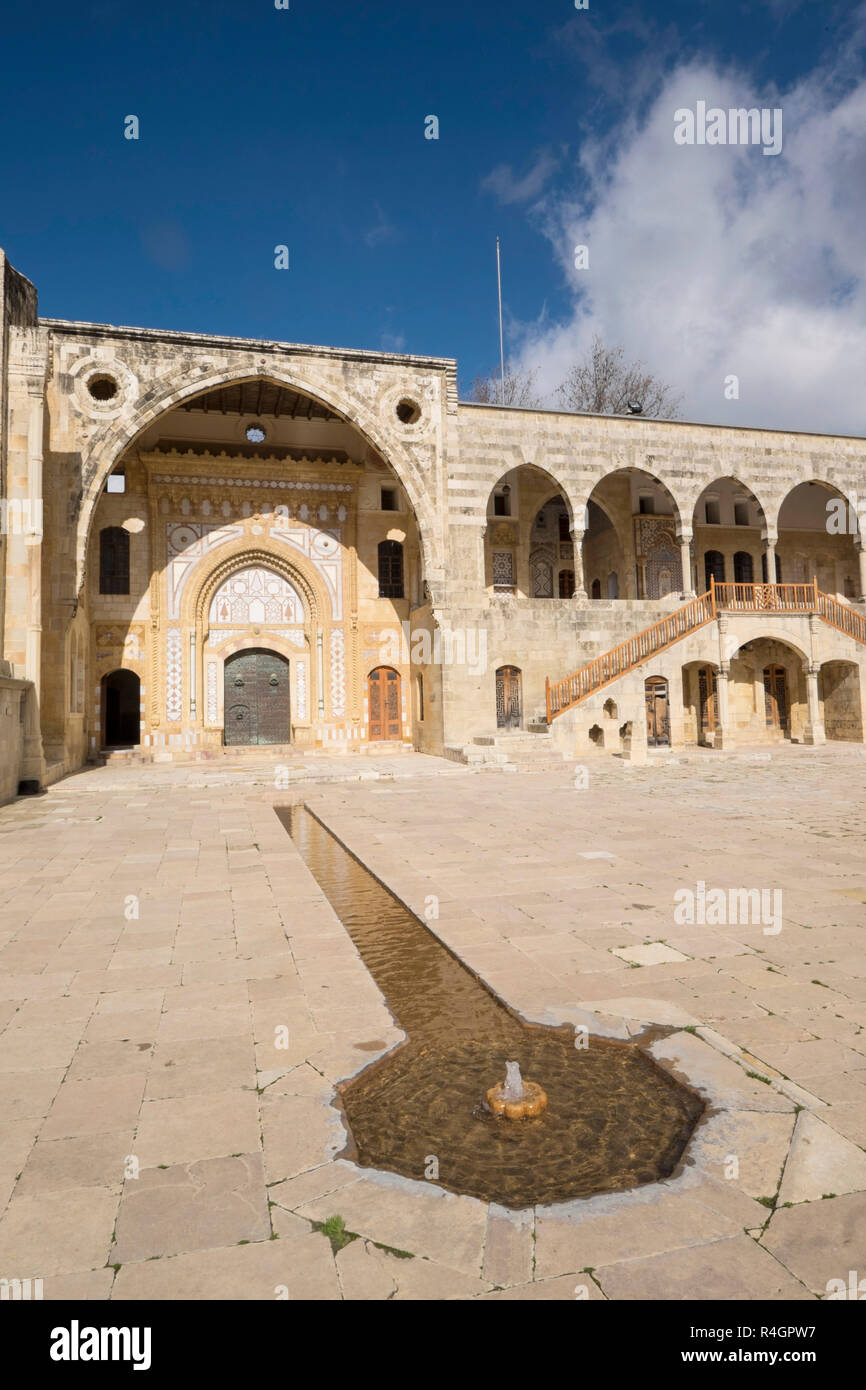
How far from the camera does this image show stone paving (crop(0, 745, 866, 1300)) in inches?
85.5

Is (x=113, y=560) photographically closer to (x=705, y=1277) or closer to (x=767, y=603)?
(x=767, y=603)

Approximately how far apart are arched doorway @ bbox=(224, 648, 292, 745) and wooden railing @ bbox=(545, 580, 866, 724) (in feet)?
24.4

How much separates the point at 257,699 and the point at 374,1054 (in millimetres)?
18885

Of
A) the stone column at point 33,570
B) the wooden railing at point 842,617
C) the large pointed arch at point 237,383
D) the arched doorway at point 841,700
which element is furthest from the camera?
the wooden railing at point 842,617

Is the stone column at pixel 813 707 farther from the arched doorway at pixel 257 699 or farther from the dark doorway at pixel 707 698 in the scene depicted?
the arched doorway at pixel 257 699

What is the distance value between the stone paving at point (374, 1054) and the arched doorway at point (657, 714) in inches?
498

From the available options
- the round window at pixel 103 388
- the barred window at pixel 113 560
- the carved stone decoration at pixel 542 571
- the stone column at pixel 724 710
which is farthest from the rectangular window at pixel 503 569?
the round window at pixel 103 388

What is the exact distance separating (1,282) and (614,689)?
1473 cm

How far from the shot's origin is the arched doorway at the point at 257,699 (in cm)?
2158

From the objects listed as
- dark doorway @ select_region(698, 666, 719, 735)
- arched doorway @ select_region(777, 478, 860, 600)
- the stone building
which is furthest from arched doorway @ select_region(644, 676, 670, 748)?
arched doorway @ select_region(777, 478, 860, 600)

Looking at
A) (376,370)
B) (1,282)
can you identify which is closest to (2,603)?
(1,282)

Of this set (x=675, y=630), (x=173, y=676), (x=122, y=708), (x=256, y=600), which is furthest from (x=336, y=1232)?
(x=122, y=708)

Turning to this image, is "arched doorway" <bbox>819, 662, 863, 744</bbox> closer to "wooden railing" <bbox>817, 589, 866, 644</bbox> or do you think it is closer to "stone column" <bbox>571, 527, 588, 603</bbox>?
"wooden railing" <bbox>817, 589, 866, 644</bbox>

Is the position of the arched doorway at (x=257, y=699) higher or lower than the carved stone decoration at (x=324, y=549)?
lower
